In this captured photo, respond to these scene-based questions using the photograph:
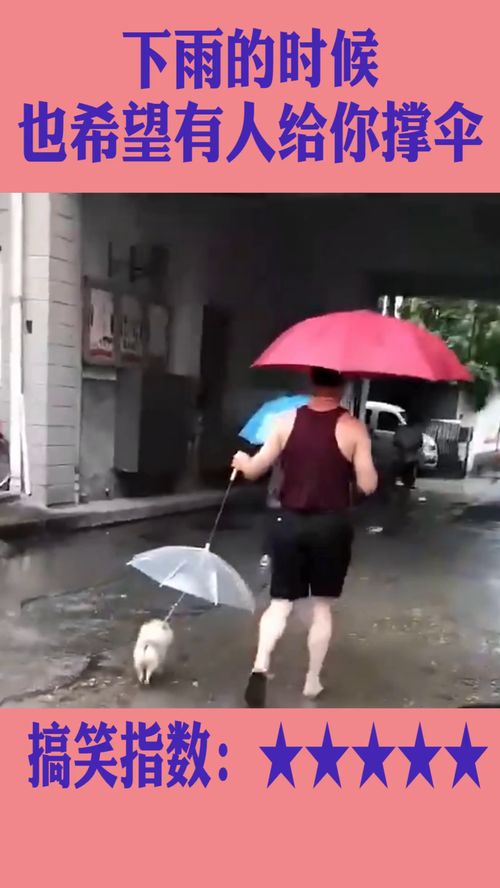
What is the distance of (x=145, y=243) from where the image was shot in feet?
30.9

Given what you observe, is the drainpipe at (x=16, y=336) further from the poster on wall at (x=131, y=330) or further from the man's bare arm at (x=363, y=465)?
the man's bare arm at (x=363, y=465)

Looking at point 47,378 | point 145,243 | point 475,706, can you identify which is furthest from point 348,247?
point 475,706

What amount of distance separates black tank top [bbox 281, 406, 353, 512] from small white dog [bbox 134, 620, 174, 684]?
92 centimetres

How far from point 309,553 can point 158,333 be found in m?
6.42

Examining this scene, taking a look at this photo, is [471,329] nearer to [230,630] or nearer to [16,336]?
[16,336]

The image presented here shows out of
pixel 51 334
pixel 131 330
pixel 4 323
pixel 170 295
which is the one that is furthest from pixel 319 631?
pixel 170 295

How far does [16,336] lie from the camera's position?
7.95 meters

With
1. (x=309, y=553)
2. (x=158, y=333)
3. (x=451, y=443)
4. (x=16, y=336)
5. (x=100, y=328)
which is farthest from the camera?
(x=451, y=443)

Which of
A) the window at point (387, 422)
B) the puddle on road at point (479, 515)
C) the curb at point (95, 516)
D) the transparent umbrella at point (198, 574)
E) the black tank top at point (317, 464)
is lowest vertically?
the puddle on road at point (479, 515)

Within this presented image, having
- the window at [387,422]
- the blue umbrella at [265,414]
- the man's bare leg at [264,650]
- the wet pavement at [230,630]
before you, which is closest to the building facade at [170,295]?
the wet pavement at [230,630]

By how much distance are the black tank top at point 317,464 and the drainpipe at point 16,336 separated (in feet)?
16.0

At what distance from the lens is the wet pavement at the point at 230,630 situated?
163 inches

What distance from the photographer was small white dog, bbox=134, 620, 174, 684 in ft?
13.1

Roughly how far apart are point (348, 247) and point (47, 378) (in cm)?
607
